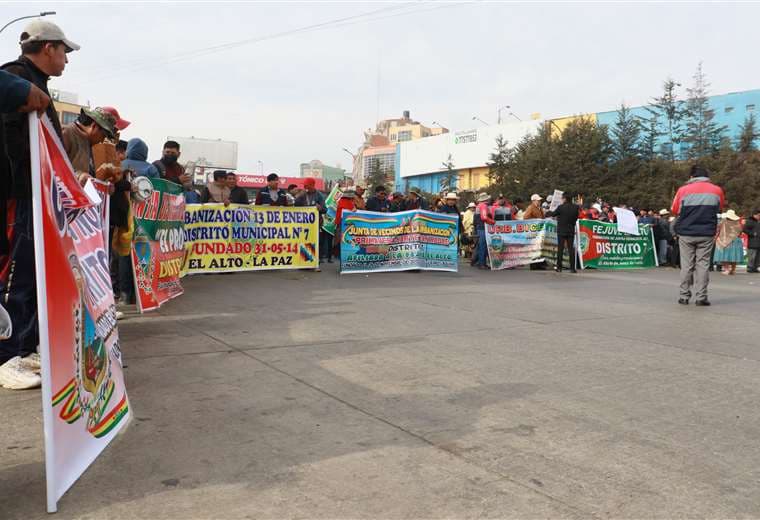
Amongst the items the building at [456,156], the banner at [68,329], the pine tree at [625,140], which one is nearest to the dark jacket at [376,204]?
the banner at [68,329]

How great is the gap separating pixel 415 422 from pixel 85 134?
3210mm

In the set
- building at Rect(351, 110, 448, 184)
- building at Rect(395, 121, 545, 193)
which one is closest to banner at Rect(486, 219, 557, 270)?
building at Rect(395, 121, 545, 193)

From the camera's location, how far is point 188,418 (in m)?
3.52

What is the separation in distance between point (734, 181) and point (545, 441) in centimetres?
5330

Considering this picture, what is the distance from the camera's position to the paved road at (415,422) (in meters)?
2.55

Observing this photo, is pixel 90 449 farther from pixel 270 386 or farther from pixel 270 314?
pixel 270 314

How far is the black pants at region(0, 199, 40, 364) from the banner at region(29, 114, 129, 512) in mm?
751

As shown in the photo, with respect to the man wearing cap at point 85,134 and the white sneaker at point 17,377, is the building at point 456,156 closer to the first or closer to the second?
the man wearing cap at point 85,134

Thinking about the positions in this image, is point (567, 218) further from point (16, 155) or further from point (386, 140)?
point (386, 140)

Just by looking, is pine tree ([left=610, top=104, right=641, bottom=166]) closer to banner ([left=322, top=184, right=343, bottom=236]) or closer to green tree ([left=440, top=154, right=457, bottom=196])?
green tree ([left=440, top=154, right=457, bottom=196])

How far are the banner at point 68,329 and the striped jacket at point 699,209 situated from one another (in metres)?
8.28

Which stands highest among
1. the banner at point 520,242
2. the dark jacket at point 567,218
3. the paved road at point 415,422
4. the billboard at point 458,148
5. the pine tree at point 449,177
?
the billboard at point 458,148

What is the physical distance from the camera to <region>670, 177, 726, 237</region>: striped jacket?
908cm

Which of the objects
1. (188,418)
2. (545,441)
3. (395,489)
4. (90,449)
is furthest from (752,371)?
(90,449)
